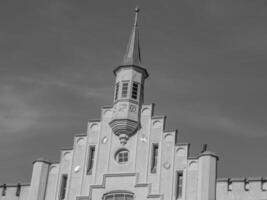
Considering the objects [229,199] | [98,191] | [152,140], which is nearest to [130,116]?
[152,140]

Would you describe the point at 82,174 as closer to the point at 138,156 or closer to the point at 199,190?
the point at 138,156

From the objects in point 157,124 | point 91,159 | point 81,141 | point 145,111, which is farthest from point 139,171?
point 81,141

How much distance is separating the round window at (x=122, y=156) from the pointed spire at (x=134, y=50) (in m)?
6.88

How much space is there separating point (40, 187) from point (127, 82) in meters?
9.74

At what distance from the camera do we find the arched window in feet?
172

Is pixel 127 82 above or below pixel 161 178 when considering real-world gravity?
above

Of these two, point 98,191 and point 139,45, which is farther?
point 139,45

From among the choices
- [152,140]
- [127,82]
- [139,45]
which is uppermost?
[139,45]

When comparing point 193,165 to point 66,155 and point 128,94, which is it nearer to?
point 128,94

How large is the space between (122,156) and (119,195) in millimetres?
2895

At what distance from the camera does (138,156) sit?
2112 inches

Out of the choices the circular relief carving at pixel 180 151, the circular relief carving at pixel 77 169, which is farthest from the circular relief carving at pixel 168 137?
the circular relief carving at pixel 77 169

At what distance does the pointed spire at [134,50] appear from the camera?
5762 cm

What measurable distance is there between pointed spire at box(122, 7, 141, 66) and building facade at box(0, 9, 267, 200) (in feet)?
0.75
